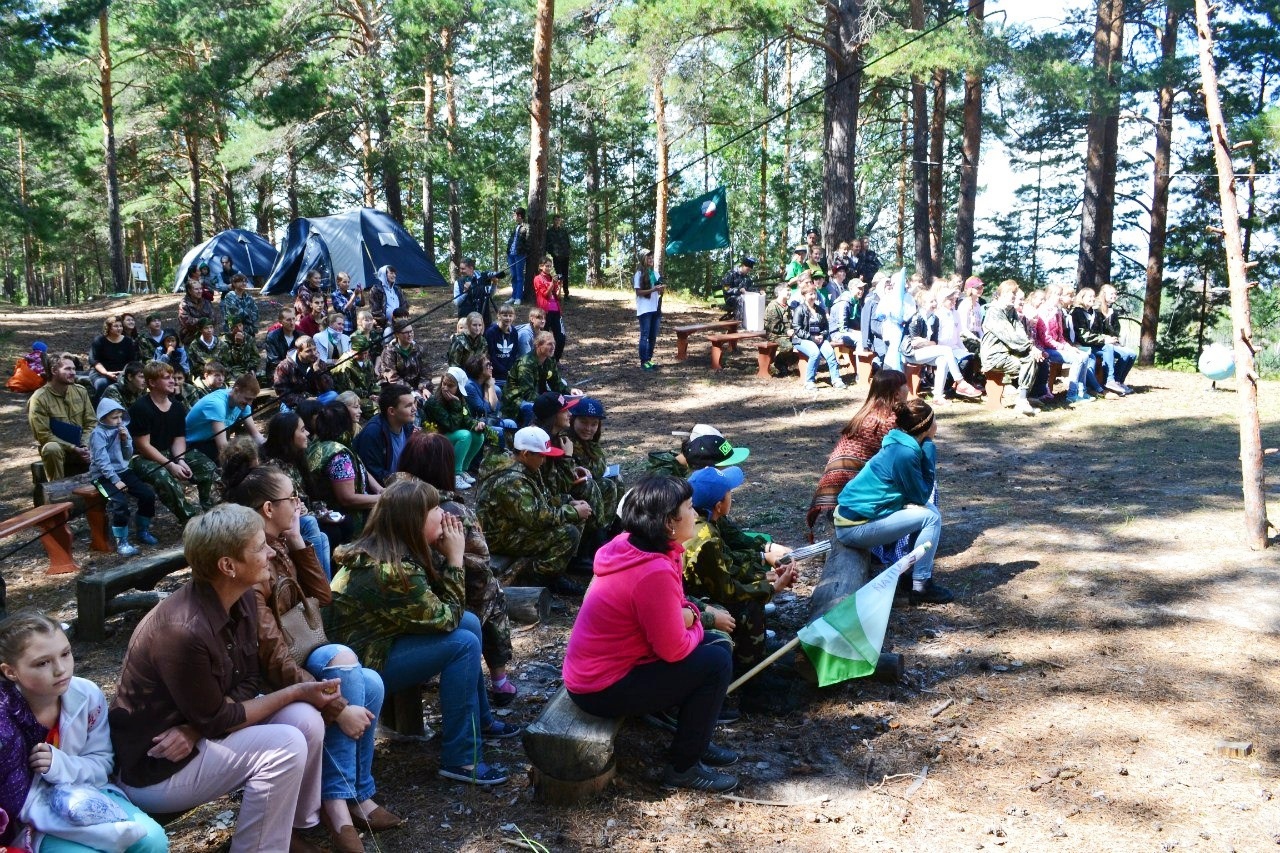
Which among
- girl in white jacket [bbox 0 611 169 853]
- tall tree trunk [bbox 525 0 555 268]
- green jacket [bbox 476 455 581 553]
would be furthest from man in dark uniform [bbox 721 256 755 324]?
girl in white jacket [bbox 0 611 169 853]

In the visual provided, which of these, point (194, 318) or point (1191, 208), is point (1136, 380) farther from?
point (1191, 208)

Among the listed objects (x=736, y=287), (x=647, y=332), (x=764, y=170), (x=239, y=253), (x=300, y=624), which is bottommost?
(x=300, y=624)

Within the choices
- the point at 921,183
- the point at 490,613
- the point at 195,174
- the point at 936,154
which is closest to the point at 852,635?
the point at 490,613

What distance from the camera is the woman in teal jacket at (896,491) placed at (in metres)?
5.43

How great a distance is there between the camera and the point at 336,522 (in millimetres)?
5875

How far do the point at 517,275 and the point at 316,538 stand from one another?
1294cm

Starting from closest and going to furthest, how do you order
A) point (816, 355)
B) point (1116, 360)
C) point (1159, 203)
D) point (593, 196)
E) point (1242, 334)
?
1. point (1242, 334)
2. point (1116, 360)
3. point (816, 355)
4. point (1159, 203)
5. point (593, 196)

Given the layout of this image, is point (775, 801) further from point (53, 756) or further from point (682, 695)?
point (53, 756)

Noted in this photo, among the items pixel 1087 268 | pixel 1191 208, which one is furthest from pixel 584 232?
pixel 1087 268

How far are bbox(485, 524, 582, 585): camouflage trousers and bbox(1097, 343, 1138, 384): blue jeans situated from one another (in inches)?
340

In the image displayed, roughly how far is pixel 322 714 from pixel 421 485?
0.89 metres

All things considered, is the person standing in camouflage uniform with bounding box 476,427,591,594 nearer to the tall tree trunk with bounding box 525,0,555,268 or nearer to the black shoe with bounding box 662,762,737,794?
the black shoe with bounding box 662,762,737,794

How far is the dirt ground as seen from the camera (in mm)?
3520

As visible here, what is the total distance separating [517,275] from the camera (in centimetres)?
1770
